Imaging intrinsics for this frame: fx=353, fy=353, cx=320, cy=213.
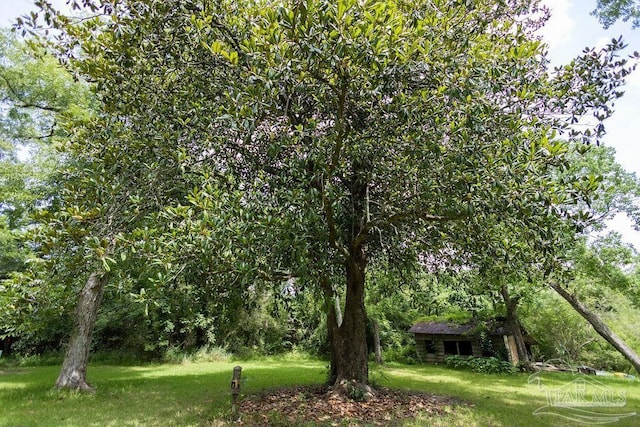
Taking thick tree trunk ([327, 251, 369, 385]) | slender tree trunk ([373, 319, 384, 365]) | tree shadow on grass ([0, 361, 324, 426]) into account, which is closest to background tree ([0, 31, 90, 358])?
tree shadow on grass ([0, 361, 324, 426])

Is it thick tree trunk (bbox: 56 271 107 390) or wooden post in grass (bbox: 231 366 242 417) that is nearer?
wooden post in grass (bbox: 231 366 242 417)

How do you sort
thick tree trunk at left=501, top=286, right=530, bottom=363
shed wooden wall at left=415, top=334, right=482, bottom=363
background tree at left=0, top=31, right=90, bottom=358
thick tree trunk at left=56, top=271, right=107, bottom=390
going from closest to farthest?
thick tree trunk at left=56, top=271, right=107, bottom=390, background tree at left=0, top=31, right=90, bottom=358, thick tree trunk at left=501, top=286, right=530, bottom=363, shed wooden wall at left=415, top=334, right=482, bottom=363

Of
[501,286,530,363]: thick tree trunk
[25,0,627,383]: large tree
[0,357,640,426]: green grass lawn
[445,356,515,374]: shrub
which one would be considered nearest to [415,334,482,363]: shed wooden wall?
[445,356,515,374]: shrub

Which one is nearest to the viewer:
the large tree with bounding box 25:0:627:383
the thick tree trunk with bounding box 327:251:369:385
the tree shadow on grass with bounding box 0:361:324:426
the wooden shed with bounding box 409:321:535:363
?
the large tree with bounding box 25:0:627:383

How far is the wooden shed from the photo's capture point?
1440cm

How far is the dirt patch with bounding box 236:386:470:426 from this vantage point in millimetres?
5336

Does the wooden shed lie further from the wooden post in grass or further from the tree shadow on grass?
the wooden post in grass

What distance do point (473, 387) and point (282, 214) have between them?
8472 mm

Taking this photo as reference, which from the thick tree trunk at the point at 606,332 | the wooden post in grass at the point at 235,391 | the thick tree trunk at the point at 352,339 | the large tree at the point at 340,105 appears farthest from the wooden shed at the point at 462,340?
the wooden post in grass at the point at 235,391

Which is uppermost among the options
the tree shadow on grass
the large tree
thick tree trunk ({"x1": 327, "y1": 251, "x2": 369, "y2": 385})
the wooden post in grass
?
the large tree

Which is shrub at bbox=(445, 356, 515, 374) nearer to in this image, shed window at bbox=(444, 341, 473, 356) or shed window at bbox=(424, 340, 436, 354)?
shed window at bbox=(444, 341, 473, 356)

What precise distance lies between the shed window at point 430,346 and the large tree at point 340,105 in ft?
43.2

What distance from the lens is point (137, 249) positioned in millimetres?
4066

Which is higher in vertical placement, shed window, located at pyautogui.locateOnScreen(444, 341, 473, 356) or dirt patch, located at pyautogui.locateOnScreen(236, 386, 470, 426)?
shed window, located at pyautogui.locateOnScreen(444, 341, 473, 356)
